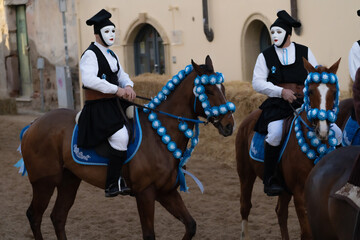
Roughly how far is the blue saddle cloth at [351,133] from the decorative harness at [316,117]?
0.12 metres

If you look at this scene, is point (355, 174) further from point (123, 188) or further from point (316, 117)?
point (123, 188)

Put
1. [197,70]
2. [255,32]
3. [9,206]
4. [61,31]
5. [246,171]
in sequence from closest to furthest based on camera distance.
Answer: [197,70] → [246,171] → [9,206] → [255,32] → [61,31]

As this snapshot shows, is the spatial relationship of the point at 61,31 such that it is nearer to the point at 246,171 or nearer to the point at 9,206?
the point at 9,206

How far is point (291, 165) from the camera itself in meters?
6.07

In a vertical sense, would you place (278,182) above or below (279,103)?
below

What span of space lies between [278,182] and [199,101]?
43.4 inches

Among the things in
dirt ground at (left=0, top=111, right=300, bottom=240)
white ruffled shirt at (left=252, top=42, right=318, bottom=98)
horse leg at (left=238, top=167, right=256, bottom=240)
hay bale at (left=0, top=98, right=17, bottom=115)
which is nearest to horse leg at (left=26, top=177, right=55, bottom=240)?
dirt ground at (left=0, top=111, right=300, bottom=240)

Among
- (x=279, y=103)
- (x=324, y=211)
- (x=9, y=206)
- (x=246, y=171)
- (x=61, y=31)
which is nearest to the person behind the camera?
(x=324, y=211)

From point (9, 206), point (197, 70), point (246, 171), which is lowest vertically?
point (9, 206)

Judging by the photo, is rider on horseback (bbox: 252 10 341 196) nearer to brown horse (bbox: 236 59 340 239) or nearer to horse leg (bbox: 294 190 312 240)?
brown horse (bbox: 236 59 340 239)

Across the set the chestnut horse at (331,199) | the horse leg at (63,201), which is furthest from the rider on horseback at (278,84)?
the horse leg at (63,201)

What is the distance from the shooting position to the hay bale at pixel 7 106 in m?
21.2

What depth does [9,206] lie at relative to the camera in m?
9.12

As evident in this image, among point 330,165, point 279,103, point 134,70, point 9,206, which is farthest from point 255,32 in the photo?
point 330,165
